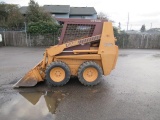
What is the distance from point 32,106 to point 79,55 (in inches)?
98.7

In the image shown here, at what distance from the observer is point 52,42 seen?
2227 centimetres

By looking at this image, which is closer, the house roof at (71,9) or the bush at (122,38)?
the bush at (122,38)

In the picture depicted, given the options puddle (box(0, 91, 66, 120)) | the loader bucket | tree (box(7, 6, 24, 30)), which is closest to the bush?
tree (box(7, 6, 24, 30))

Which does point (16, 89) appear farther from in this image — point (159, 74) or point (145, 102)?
point (159, 74)

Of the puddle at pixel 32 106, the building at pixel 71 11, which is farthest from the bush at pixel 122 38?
the building at pixel 71 11

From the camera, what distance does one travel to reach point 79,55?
23.8 ft

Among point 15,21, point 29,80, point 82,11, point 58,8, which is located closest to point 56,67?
point 29,80

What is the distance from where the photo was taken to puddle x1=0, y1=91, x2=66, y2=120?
4910 mm

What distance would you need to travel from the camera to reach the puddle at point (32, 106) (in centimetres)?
491

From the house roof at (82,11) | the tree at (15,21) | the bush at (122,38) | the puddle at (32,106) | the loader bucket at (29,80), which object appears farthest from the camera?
the house roof at (82,11)

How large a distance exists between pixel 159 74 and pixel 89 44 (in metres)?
3.93

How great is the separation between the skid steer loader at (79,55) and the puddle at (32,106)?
2.62ft

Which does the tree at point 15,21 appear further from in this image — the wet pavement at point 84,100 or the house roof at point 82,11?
the wet pavement at point 84,100

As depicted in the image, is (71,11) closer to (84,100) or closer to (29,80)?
(29,80)
